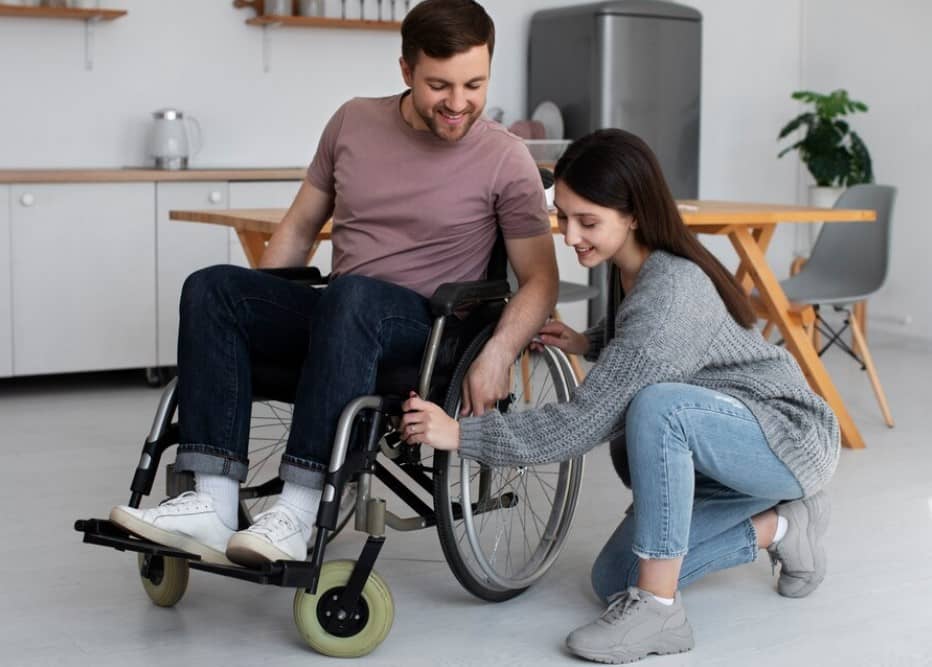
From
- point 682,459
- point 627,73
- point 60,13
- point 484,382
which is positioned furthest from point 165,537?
point 627,73

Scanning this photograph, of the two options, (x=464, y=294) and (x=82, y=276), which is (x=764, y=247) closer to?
(x=464, y=294)

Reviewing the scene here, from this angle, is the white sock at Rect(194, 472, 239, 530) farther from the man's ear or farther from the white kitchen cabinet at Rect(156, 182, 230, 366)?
the white kitchen cabinet at Rect(156, 182, 230, 366)

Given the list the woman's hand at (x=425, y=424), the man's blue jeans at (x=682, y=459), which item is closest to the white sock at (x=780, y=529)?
the man's blue jeans at (x=682, y=459)

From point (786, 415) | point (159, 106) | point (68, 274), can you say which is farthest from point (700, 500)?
point (159, 106)

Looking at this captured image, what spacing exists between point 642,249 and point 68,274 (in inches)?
110

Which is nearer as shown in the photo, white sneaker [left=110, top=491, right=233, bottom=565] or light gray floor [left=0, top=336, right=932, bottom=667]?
white sneaker [left=110, top=491, right=233, bottom=565]

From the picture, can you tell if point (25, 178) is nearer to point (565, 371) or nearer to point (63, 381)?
point (63, 381)

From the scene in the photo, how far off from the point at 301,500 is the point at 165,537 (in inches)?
8.7

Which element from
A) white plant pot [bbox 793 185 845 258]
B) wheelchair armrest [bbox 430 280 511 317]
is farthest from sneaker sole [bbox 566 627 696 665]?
white plant pot [bbox 793 185 845 258]

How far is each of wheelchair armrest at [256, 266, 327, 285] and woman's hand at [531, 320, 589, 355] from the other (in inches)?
17.2

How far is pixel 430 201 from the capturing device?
2414 millimetres

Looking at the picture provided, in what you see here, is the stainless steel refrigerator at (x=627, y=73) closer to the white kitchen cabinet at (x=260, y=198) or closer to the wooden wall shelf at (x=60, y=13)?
the white kitchen cabinet at (x=260, y=198)

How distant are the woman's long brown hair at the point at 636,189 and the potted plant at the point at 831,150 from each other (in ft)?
12.4

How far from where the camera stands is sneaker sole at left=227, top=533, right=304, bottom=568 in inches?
80.1
